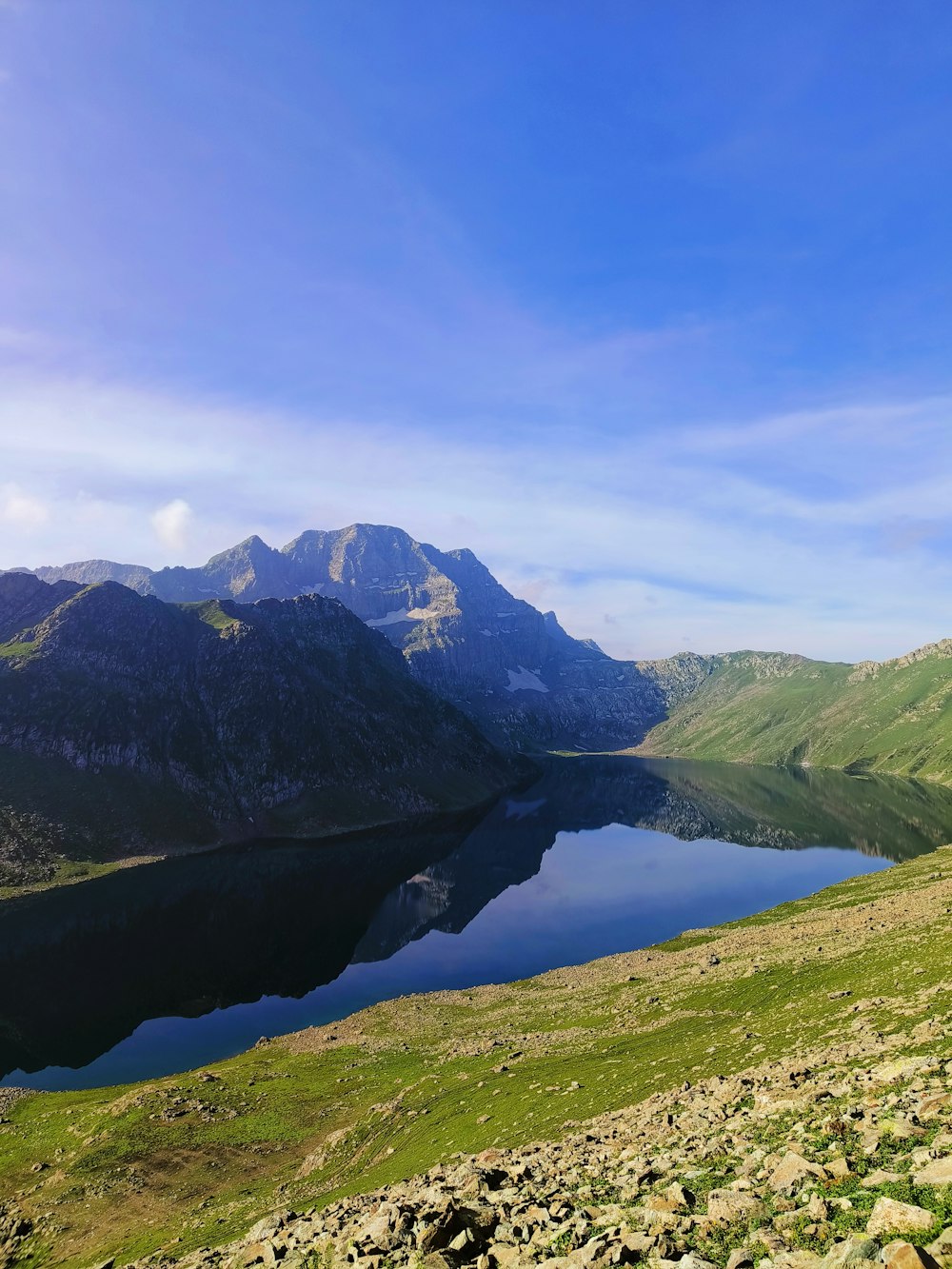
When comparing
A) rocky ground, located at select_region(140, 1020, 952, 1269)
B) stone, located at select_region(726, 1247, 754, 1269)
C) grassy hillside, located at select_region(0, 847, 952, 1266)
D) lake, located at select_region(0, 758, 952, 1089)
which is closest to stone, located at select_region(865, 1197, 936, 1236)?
rocky ground, located at select_region(140, 1020, 952, 1269)

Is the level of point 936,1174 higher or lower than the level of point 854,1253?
lower

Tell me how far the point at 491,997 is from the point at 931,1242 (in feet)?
269

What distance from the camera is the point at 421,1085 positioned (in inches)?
2008

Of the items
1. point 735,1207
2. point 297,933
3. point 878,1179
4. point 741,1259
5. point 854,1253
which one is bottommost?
point 297,933

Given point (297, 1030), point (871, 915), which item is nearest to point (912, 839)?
point (871, 915)

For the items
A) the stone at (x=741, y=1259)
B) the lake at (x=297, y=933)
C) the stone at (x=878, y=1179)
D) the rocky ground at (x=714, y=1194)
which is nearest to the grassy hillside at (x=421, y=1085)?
the rocky ground at (x=714, y=1194)

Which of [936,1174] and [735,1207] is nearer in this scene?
[936,1174]

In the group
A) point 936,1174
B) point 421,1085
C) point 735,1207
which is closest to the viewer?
point 936,1174

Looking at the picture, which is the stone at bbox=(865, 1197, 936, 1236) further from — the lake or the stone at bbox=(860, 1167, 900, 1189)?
the lake

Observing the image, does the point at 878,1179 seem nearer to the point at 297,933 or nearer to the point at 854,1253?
the point at 854,1253

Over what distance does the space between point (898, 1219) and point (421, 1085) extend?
49118mm

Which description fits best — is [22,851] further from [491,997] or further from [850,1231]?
[850,1231]

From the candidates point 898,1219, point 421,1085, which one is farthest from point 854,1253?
point 421,1085

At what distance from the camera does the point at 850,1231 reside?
1208cm
